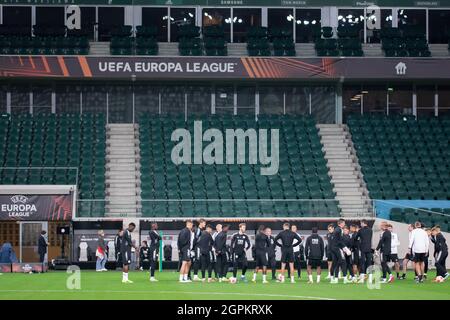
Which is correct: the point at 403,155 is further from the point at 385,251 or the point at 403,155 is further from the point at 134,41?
the point at 385,251

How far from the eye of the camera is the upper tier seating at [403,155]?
45.9 meters

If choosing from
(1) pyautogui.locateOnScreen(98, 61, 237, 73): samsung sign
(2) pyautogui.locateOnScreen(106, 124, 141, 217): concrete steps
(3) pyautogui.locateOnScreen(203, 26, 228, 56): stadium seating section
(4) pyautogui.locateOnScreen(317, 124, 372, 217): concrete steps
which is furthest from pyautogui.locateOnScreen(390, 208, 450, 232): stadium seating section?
(3) pyautogui.locateOnScreen(203, 26, 228, 56): stadium seating section

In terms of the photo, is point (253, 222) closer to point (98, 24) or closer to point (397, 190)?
point (397, 190)

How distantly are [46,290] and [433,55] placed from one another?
98.5 feet

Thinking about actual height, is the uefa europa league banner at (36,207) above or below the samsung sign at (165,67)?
below

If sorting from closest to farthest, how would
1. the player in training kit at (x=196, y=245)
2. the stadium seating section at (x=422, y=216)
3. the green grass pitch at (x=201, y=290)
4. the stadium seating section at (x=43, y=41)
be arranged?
the green grass pitch at (x=201, y=290), the player in training kit at (x=196, y=245), the stadium seating section at (x=422, y=216), the stadium seating section at (x=43, y=41)

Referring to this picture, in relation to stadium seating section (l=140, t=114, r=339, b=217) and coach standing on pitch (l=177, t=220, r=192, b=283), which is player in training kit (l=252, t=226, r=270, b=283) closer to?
coach standing on pitch (l=177, t=220, r=192, b=283)

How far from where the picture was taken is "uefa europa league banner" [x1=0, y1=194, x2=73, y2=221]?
1594 inches

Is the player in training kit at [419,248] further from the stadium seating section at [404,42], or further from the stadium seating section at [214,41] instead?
the stadium seating section at [214,41]

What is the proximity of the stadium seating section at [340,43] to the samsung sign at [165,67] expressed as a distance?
4.73 metres

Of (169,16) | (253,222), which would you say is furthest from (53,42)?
(253,222)

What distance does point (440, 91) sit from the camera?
172 feet

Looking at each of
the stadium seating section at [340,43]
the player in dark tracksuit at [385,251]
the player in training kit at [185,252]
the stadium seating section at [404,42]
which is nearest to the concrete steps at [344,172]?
the stadium seating section at [340,43]

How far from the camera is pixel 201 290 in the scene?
26.8 metres
